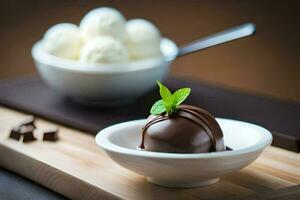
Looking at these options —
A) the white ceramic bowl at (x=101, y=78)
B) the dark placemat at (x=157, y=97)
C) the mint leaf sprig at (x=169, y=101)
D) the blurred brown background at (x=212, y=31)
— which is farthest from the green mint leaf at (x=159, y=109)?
the blurred brown background at (x=212, y=31)

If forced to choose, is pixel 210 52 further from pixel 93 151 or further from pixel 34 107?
pixel 93 151

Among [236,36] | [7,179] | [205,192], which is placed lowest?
[7,179]

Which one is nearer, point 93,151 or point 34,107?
point 93,151

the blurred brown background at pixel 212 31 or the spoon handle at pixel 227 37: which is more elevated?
the spoon handle at pixel 227 37

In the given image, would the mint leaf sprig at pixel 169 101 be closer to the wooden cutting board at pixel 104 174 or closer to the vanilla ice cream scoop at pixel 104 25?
the wooden cutting board at pixel 104 174

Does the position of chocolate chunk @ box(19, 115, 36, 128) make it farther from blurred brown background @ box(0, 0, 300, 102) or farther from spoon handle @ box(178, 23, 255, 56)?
blurred brown background @ box(0, 0, 300, 102)

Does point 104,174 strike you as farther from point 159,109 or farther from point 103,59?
point 103,59

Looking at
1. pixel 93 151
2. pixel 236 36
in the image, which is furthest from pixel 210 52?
pixel 93 151
